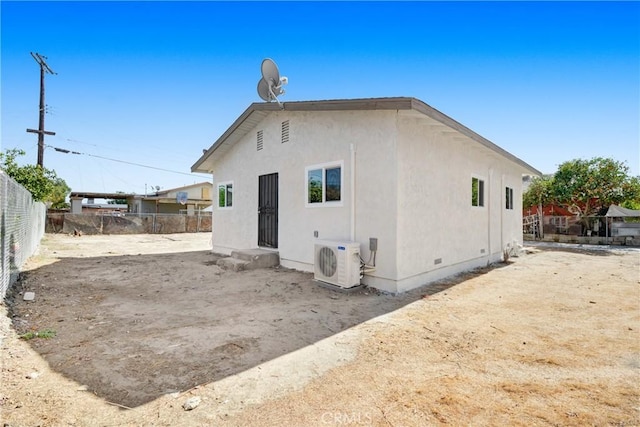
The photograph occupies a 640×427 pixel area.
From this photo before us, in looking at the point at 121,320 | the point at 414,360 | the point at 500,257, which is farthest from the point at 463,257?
the point at 121,320

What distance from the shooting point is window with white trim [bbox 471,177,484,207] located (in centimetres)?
817

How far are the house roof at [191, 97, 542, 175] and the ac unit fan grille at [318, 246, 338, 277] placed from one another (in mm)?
2704

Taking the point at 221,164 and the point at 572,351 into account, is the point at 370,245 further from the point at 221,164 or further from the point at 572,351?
the point at 221,164

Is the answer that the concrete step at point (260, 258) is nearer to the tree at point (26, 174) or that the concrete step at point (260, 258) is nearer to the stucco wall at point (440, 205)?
the stucco wall at point (440, 205)

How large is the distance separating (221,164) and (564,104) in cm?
1113

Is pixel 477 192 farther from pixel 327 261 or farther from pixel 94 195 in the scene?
pixel 94 195

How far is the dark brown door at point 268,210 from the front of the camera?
815cm

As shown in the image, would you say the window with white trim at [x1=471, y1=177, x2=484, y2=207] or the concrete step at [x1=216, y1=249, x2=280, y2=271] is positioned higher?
the window with white trim at [x1=471, y1=177, x2=484, y2=207]

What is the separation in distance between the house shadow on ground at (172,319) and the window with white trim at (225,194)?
3385 millimetres

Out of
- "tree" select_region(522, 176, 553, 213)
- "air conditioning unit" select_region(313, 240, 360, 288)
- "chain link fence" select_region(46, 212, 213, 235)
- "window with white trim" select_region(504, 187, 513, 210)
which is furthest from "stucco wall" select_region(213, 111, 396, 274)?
"tree" select_region(522, 176, 553, 213)

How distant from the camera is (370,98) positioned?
5188mm

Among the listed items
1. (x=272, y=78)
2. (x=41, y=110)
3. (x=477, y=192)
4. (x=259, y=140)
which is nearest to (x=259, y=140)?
(x=259, y=140)

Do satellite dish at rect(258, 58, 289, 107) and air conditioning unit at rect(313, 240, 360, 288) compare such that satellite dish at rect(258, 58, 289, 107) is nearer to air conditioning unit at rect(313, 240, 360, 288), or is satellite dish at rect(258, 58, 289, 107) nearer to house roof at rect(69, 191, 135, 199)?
air conditioning unit at rect(313, 240, 360, 288)


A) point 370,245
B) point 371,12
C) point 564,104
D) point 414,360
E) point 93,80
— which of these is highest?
point 93,80
